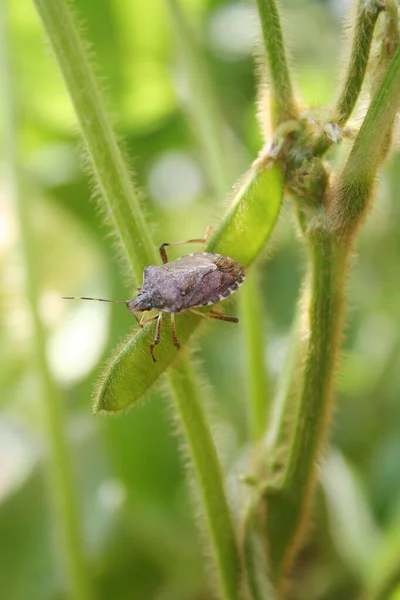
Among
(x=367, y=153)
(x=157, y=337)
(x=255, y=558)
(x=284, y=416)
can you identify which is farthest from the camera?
(x=284, y=416)

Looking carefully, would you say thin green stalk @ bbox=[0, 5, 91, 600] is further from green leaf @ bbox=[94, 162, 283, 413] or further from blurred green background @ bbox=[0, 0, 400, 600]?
green leaf @ bbox=[94, 162, 283, 413]


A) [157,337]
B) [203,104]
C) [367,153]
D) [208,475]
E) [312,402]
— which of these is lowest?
[208,475]

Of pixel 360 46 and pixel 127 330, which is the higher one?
pixel 360 46

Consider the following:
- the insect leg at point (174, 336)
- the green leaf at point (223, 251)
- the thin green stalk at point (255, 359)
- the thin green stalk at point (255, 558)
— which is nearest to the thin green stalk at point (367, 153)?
the green leaf at point (223, 251)

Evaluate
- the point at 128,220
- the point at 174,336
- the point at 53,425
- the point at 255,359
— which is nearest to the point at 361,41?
the point at 128,220

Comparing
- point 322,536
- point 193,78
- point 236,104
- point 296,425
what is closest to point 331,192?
point 296,425

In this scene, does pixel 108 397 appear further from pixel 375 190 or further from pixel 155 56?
pixel 155 56

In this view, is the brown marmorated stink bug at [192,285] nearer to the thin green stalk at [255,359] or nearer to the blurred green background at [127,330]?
the thin green stalk at [255,359]

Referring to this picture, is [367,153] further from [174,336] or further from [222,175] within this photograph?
[222,175]
